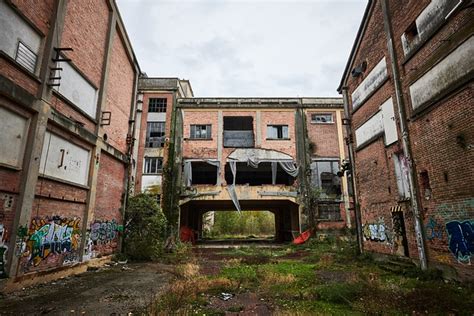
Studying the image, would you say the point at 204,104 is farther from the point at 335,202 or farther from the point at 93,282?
the point at 93,282

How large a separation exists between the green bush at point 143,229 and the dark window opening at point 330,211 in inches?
466

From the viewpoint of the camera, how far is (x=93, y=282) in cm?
833

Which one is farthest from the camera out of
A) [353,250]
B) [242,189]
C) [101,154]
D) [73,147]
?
[242,189]

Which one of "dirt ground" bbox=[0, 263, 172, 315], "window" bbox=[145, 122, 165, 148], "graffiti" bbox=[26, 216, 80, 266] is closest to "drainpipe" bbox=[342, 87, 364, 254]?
"dirt ground" bbox=[0, 263, 172, 315]

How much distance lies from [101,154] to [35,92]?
4.27 m

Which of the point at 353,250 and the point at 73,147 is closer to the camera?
the point at 73,147

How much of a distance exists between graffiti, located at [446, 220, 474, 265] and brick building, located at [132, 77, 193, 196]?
56.4 ft

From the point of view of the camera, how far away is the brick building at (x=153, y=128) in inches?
811

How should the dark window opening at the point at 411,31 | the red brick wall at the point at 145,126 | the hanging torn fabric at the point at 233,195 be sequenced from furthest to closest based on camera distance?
the red brick wall at the point at 145,126, the hanging torn fabric at the point at 233,195, the dark window opening at the point at 411,31

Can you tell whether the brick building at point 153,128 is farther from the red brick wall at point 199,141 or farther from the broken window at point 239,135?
the broken window at point 239,135

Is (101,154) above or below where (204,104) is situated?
below

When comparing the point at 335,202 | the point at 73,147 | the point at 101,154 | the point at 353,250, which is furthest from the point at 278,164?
the point at 73,147

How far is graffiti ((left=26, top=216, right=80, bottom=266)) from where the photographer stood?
7.84 meters

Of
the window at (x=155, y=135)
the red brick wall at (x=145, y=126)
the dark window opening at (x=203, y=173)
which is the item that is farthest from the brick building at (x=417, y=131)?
the window at (x=155, y=135)
